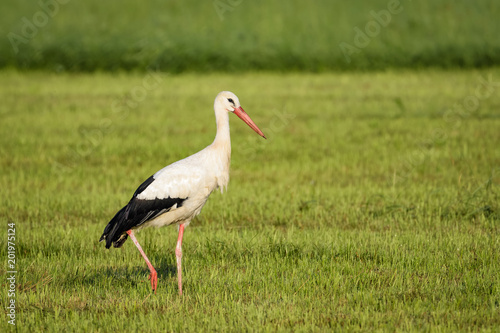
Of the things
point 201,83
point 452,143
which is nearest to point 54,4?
point 201,83

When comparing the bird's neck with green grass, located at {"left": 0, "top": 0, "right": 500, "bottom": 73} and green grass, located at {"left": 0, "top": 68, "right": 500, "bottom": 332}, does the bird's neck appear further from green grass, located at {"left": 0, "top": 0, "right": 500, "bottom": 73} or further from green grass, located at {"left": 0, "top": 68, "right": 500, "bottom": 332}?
green grass, located at {"left": 0, "top": 0, "right": 500, "bottom": 73}

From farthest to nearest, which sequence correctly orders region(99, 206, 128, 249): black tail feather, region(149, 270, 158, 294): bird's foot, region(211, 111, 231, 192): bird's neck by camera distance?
1. region(211, 111, 231, 192): bird's neck
2. region(99, 206, 128, 249): black tail feather
3. region(149, 270, 158, 294): bird's foot

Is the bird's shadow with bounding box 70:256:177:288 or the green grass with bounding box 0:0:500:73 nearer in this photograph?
the bird's shadow with bounding box 70:256:177:288

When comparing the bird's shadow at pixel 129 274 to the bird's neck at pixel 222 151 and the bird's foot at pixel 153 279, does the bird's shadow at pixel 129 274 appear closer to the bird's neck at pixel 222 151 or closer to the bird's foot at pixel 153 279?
the bird's foot at pixel 153 279

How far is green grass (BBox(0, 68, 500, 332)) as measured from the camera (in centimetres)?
573

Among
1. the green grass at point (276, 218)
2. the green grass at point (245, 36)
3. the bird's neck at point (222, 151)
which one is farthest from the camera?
the green grass at point (245, 36)

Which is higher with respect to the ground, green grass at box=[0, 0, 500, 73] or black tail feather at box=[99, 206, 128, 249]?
green grass at box=[0, 0, 500, 73]

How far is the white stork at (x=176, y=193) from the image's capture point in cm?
654

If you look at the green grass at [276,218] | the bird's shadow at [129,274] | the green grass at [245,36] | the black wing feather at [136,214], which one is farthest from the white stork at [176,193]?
the green grass at [245,36]

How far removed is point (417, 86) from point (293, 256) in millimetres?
15108

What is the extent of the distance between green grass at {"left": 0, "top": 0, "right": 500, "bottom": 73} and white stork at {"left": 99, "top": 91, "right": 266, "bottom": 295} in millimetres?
19337

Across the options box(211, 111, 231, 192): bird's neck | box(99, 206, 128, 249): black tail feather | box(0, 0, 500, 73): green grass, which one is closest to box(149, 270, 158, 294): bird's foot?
box(99, 206, 128, 249): black tail feather

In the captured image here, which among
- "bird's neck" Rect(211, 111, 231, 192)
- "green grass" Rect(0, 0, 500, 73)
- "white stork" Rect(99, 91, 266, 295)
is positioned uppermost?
"green grass" Rect(0, 0, 500, 73)

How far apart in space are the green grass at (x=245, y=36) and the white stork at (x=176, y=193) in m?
19.3
